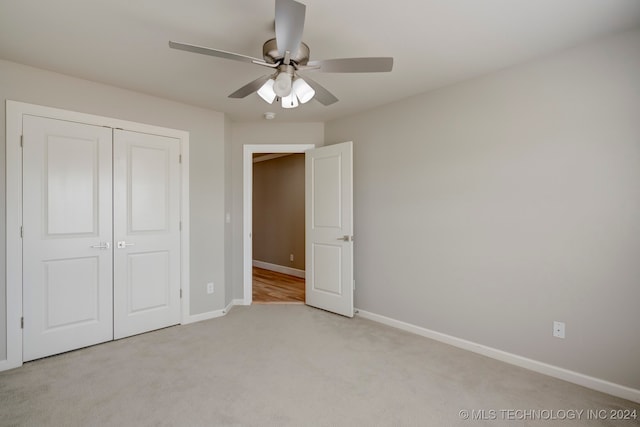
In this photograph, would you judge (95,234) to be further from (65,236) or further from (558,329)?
(558,329)

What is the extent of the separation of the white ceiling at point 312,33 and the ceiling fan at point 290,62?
271mm

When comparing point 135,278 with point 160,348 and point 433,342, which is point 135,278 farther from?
point 433,342

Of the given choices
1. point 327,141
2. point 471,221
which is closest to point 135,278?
point 327,141

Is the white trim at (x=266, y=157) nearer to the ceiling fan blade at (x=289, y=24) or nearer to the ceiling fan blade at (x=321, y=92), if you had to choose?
the ceiling fan blade at (x=321, y=92)

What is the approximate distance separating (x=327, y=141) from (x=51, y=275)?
3.15 m

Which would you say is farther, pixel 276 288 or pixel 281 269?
pixel 281 269

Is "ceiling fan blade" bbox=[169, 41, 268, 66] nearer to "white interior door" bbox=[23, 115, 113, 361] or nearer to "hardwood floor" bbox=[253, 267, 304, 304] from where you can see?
"white interior door" bbox=[23, 115, 113, 361]

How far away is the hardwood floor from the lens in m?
4.35

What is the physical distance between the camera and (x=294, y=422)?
5.96 feet

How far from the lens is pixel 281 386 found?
219cm

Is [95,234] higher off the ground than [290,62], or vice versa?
[290,62]

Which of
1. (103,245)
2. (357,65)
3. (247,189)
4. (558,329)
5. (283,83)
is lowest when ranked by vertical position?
(558,329)

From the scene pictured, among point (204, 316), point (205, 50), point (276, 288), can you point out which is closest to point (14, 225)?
point (204, 316)

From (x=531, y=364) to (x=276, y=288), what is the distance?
11.6 ft
